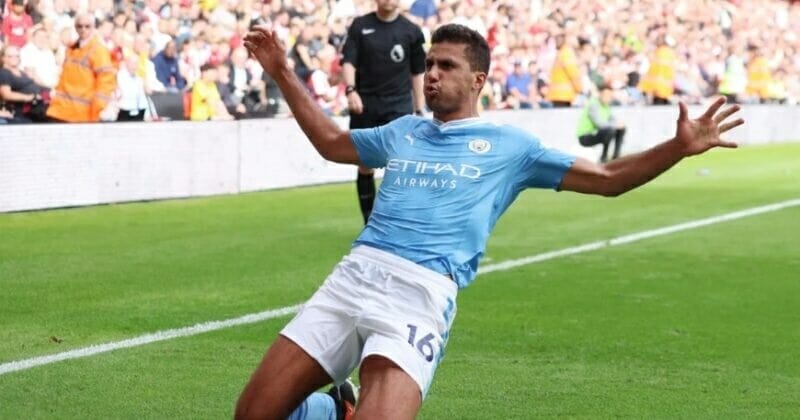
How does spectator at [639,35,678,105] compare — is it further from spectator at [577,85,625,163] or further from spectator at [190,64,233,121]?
spectator at [190,64,233,121]

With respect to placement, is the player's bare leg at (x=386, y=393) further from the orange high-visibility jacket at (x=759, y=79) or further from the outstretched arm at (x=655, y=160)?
the orange high-visibility jacket at (x=759, y=79)

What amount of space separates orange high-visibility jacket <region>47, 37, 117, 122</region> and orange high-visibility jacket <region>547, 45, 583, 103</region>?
12.0m

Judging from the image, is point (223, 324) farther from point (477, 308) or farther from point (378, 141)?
point (378, 141)

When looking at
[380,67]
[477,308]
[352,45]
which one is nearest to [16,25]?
[352,45]

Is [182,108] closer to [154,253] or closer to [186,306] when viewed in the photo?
[154,253]

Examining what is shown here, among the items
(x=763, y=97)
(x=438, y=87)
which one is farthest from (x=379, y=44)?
(x=763, y=97)

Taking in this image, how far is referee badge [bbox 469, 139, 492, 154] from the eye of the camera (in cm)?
606

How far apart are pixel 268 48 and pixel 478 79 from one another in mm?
897

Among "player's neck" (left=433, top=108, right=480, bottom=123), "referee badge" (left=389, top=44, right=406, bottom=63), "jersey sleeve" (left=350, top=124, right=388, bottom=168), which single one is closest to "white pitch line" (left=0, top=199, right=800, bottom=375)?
"referee badge" (left=389, top=44, right=406, bottom=63)

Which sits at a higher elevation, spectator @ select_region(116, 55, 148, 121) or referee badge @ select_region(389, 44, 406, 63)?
referee badge @ select_region(389, 44, 406, 63)

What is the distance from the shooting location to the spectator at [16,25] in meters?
18.8

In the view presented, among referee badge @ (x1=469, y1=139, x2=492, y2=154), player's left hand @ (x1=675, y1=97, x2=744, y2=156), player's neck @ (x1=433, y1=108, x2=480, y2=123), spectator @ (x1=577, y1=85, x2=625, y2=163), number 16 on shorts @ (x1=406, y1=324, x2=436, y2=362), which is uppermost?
player's left hand @ (x1=675, y1=97, x2=744, y2=156)

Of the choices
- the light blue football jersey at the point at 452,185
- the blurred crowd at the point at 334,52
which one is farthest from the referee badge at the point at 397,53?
the light blue football jersey at the point at 452,185

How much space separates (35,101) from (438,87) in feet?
40.1
